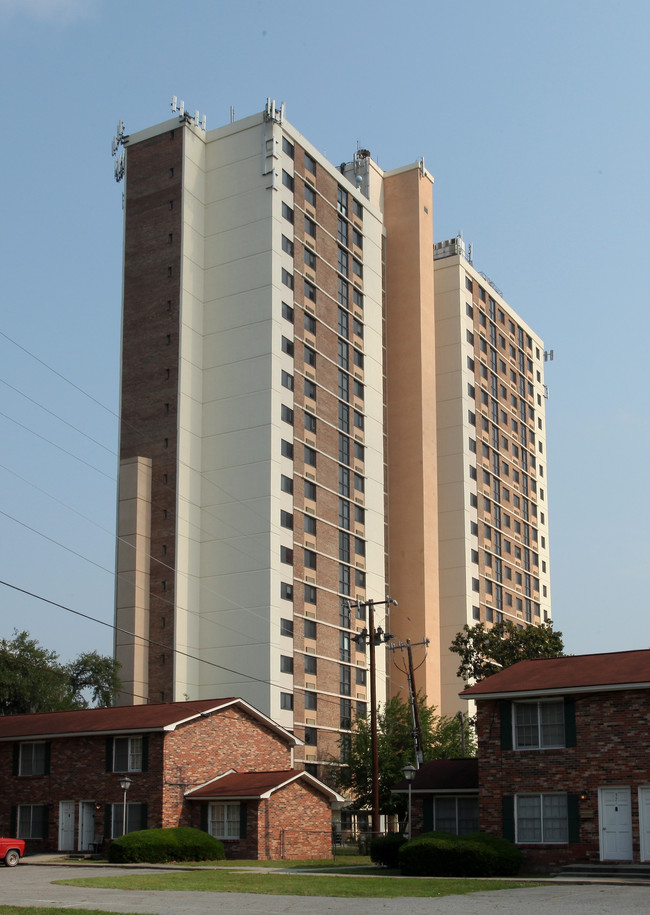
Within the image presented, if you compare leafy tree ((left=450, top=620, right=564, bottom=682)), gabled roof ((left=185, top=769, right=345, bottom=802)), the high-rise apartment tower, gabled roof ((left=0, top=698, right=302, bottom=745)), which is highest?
the high-rise apartment tower

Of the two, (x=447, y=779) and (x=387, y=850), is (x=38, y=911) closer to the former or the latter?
(x=387, y=850)

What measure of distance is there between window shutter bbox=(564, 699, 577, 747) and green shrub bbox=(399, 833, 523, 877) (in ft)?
12.7

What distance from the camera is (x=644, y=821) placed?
113 feet

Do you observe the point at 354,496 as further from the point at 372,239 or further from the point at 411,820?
the point at 411,820

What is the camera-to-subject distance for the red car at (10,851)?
41406 millimetres

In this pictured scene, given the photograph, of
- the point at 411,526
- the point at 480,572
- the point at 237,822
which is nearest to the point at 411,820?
the point at 237,822

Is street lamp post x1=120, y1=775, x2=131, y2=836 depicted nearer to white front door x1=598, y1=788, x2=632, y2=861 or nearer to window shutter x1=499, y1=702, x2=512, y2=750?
window shutter x1=499, y1=702, x2=512, y2=750

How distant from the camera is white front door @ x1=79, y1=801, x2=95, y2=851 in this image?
5019 centimetres

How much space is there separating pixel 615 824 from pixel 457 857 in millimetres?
5280

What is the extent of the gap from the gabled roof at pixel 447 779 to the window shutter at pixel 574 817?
A: 14.6ft

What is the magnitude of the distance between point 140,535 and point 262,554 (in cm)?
871

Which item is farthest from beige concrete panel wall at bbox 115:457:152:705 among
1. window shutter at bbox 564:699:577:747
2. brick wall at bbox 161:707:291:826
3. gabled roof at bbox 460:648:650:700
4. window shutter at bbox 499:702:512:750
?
window shutter at bbox 564:699:577:747

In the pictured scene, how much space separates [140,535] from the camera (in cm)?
8050

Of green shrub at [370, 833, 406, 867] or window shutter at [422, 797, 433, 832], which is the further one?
window shutter at [422, 797, 433, 832]
